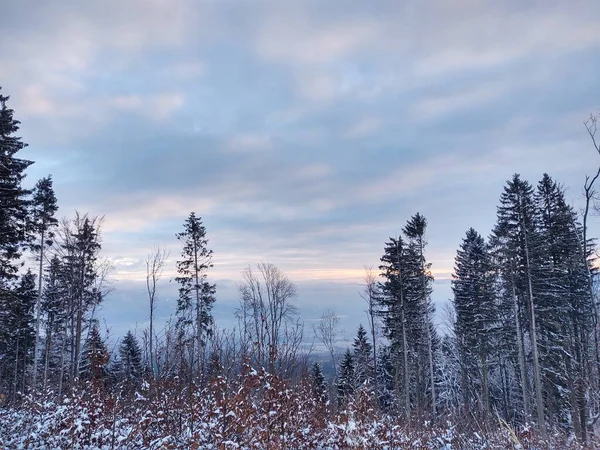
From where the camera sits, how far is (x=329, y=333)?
32344 millimetres

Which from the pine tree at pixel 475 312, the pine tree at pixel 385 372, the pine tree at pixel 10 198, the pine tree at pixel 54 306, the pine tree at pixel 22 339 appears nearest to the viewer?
the pine tree at pixel 10 198

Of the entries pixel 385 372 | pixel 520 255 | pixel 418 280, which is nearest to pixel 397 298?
pixel 418 280

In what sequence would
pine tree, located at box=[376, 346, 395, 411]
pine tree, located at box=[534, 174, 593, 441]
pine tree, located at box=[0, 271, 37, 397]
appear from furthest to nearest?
pine tree, located at box=[376, 346, 395, 411] → pine tree, located at box=[0, 271, 37, 397] → pine tree, located at box=[534, 174, 593, 441]

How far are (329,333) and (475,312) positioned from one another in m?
12.6

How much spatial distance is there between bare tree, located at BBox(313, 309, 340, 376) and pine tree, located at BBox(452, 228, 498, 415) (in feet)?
31.4

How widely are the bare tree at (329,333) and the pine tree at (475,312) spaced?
958cm

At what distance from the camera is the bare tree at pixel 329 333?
3128 centimetres

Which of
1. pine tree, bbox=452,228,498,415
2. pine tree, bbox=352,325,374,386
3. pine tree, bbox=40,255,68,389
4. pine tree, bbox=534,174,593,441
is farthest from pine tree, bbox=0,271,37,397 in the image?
pine tree, bbox=534,174,593,441

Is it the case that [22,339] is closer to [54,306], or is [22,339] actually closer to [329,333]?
[54,306]

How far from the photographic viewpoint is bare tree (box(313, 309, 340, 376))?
31.3m

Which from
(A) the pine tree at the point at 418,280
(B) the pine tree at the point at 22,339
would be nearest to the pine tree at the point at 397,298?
(A) the pine tree at the point at 418,280

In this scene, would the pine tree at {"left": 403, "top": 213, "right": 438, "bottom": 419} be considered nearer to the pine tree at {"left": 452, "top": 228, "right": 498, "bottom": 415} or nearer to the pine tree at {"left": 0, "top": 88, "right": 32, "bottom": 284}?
the pine tree at {"left": 452, "top": 228, "right": 498, "bottom": 415}

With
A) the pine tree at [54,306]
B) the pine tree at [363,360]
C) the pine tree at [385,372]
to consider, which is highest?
the pine tree at [54,306]

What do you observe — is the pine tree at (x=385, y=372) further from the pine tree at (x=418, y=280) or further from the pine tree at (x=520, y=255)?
the pine tree at (x=520, y=255)
